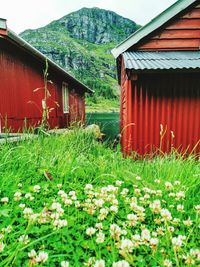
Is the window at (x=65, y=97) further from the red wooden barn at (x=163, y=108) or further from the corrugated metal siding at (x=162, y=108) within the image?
the corrugated metal siding at (x=162, y=108)

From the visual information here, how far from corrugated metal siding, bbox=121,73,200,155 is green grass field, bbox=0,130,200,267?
9.52 feet

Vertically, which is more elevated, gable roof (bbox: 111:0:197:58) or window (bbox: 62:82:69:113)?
gable roof (bbox: 111:0:197:58)

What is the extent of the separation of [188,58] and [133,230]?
5900mm

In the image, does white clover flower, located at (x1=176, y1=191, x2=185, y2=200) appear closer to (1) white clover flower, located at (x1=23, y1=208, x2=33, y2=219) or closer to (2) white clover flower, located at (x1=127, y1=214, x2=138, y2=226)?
(2) white clover flower, located at (x1=127, y1=214, x2=138, y2=226)

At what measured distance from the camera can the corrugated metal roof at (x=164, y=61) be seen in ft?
19.3

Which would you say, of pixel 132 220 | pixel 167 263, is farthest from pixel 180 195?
pixel 167 263

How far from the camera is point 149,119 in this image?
704 cm

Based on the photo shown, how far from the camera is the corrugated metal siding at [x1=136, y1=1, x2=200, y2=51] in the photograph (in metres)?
8.30

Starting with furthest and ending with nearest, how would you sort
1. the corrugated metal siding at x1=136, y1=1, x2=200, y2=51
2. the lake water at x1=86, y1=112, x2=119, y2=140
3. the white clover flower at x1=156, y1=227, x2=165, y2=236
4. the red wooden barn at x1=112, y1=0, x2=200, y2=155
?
the corrugated metal siding at x1=136, y1=1, x2=200, y2=51, the lake water at x1=86, y1=112, x2=119, y2=140, the red wooden barn at x1=112, y1=0, x2=200, y2=155, the white clover flower at x1=156, y1=227, x2=165, y2=236

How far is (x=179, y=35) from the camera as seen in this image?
8297 mm

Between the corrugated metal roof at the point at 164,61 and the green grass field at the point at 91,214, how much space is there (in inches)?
104

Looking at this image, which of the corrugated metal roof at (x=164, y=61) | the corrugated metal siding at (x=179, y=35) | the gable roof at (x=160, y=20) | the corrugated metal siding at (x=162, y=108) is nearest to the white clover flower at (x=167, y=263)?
the corrugated metal roof at (x=164, y=61)

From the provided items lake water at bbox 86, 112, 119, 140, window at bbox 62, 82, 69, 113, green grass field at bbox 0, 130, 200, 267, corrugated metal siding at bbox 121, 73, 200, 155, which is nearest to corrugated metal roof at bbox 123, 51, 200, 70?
corrugated metal siding at bbox 121, 73, 200, 155

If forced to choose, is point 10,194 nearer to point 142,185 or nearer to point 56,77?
point 142,185
